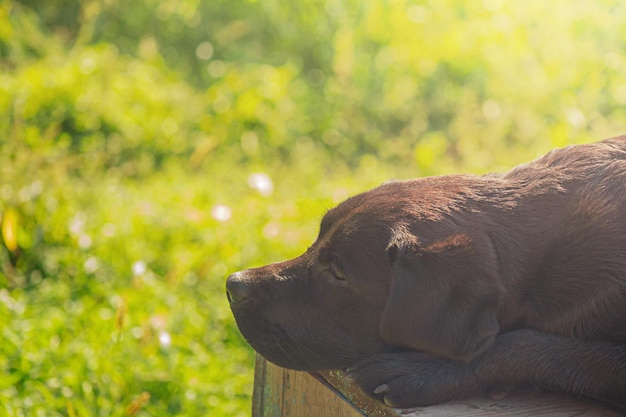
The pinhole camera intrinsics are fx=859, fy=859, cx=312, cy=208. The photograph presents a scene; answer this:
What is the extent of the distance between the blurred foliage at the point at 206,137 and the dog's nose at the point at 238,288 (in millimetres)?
1190

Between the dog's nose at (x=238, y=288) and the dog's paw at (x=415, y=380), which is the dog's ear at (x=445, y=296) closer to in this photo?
the dog's paw at (x=415, y=380)

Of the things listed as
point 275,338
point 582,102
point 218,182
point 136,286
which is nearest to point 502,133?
point 582,102

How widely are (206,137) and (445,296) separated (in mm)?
5631

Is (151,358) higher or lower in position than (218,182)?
lower

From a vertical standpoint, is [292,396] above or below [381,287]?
below

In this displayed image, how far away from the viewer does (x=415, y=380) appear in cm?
241

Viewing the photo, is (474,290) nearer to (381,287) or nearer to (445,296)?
(445,296)

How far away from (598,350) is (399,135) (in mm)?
5980

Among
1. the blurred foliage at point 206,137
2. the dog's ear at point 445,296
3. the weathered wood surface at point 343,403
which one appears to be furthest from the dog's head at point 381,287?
the blurred foliage at point 206,137

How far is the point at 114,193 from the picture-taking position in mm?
6328

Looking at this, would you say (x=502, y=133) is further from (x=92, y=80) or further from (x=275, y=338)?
(x=275, y=338)

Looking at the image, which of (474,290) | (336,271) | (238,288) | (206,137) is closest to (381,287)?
(336,271)

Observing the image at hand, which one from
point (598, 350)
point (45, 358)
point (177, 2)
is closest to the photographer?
point (598, 350)

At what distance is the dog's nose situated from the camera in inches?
110
